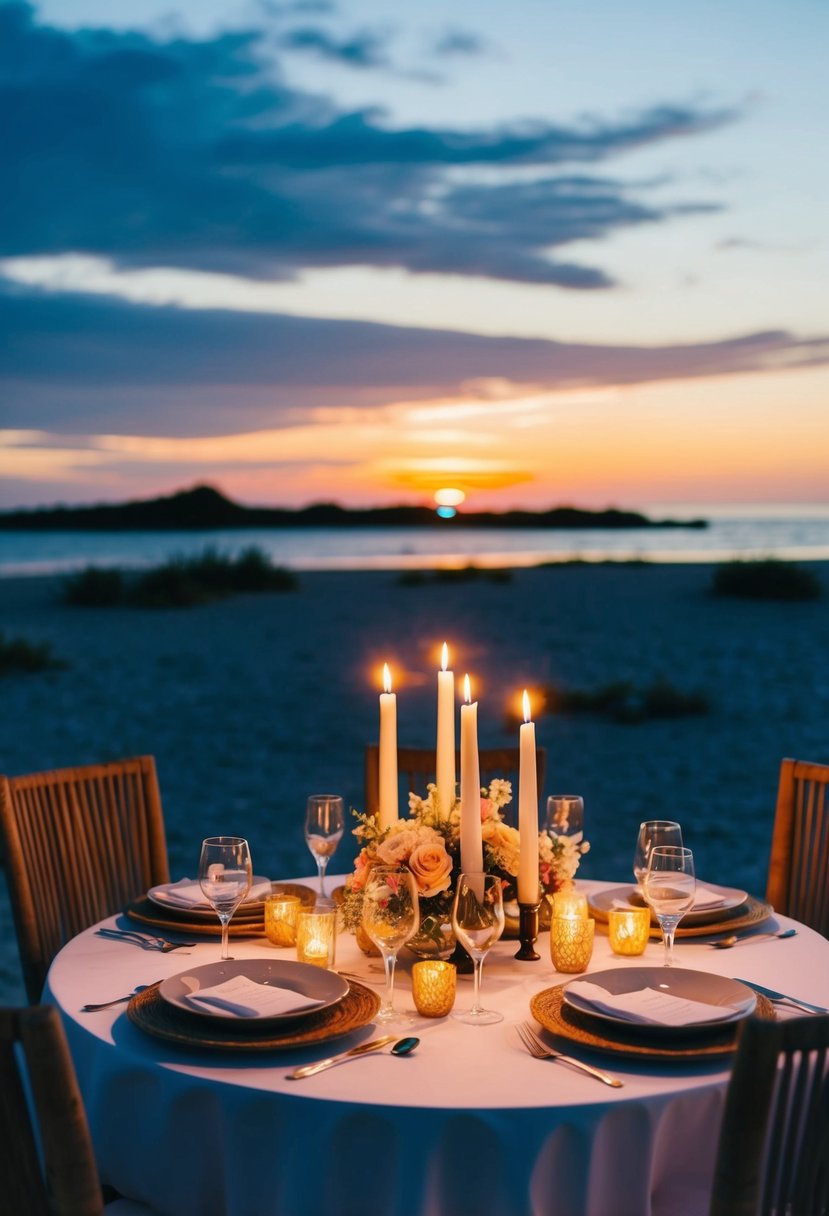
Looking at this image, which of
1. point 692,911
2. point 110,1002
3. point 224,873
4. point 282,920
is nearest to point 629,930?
point 692,911

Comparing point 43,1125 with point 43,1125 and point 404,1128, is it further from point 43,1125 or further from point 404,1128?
point 404,1128

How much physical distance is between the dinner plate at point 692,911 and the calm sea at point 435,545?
2110 centimetres

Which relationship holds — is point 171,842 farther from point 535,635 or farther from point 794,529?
point 794,529

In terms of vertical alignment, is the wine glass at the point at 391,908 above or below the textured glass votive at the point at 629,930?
above

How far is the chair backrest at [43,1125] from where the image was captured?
4.93ft

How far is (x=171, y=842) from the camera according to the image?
7316mm

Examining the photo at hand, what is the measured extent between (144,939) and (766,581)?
67.5 ft

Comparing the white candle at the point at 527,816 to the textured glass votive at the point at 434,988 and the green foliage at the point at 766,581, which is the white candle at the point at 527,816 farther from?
→ the green foliage at the point at 766,581

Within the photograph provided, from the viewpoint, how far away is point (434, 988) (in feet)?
7.20

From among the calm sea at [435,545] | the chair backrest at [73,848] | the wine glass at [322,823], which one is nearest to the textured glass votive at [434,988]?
the wine glass at [322,823]

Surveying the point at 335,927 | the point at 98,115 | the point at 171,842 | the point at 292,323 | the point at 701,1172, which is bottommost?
the point at 171,842

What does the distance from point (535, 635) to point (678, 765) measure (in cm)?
817

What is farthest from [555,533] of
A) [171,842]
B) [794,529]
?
[171,842]

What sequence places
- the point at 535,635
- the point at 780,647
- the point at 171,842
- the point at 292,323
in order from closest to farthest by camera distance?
the point at 171,842, the point at 292,323, the point at 780,647, the point at 535,635
